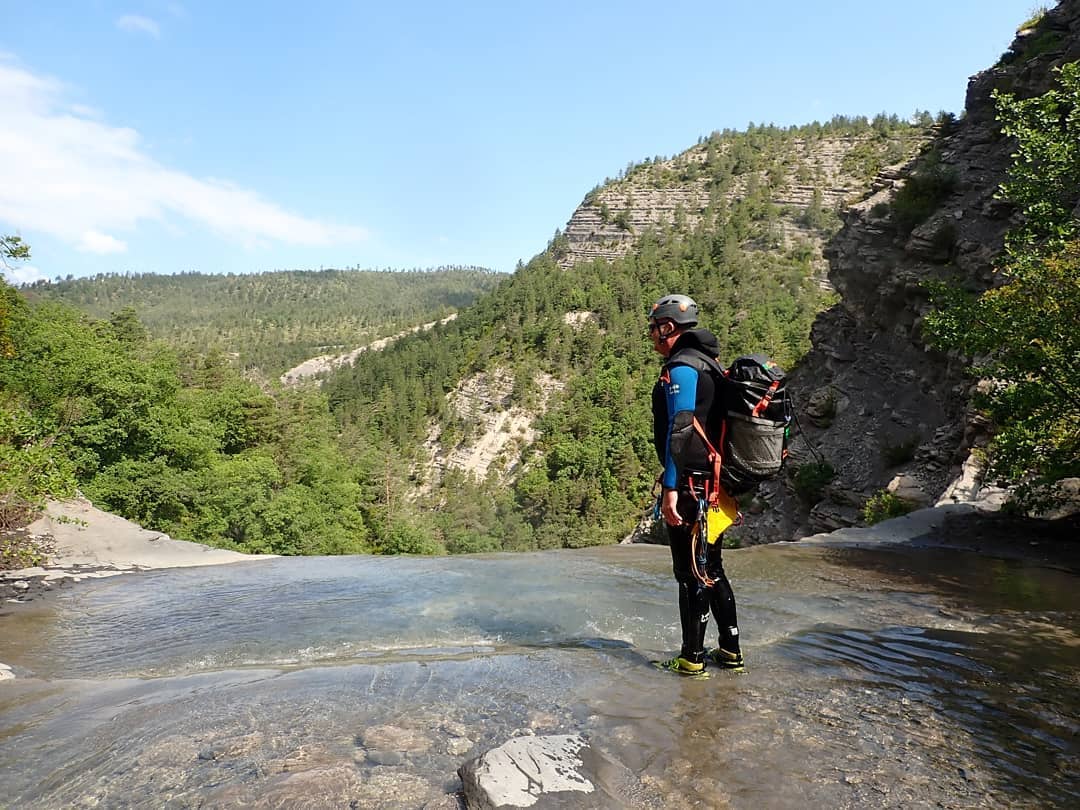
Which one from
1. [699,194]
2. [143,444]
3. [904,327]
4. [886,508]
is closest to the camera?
[886,508]

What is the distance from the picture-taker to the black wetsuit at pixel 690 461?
4.25 m

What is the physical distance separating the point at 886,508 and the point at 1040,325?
8.53m

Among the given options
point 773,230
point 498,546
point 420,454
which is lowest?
point 498,546

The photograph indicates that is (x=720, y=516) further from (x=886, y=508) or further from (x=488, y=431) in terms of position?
(x=488, y=431)

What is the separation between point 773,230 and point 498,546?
68.2 meters

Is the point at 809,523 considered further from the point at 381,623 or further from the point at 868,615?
the point at 381,623

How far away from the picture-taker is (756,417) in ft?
13.9

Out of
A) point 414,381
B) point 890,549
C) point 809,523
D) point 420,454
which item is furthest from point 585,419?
point 890,549

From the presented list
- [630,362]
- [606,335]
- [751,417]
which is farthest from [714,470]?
[606,335]

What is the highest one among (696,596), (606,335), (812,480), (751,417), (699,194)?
(699,194)

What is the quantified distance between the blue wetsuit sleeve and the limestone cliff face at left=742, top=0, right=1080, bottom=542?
15.5 meters

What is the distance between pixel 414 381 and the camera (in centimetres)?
9856

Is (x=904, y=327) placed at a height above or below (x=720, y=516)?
above

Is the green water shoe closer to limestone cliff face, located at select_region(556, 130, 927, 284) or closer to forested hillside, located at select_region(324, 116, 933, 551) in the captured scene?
forested hillside, located at select_region(324, 116, 933, 551)
